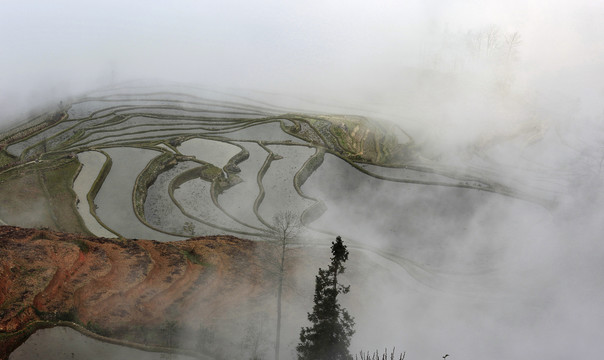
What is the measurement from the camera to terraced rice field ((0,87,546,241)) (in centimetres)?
2686

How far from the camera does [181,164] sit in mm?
32625

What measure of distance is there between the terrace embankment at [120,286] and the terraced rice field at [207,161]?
375cm

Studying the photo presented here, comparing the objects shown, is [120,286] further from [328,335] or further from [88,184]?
[88,184]

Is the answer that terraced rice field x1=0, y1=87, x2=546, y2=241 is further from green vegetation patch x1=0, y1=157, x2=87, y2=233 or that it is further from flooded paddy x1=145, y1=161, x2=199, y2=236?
green vegetation patch x1=0, y1=157, x2=87, y2=233

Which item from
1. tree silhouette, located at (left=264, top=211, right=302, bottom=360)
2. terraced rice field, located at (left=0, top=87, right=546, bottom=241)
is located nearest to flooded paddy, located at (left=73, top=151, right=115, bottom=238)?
terraced rice field, located at (left=0, top=87, right=546, bottom=241)

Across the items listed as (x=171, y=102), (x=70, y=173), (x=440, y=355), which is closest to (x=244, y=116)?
(x=171, y=102)

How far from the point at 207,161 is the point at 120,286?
15277 millimetres

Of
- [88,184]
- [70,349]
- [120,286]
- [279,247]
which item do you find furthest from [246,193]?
[70,349]

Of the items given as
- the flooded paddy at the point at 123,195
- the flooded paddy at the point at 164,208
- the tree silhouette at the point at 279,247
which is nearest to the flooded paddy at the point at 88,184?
the flooded paddy at the point at 123,195

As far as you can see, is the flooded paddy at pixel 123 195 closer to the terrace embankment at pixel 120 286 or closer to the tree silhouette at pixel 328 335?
the terrace embankment at pixel 120 286

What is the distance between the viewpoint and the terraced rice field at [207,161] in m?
26.9

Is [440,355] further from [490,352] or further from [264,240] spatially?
[264,240]

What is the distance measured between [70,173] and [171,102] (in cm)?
1873

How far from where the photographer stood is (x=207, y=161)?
108 feet
